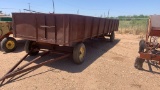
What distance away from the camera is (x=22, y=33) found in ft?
21.0

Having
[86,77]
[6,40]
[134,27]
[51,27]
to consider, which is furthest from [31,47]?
[134,27]

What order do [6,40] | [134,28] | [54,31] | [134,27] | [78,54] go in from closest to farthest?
[54,31] < [78,54] < [6,40] < [134,28] < [134,27]

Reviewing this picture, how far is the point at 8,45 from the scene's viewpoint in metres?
8.10

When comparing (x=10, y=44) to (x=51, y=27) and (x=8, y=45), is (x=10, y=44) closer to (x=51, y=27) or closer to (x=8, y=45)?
(x=8, y=45)

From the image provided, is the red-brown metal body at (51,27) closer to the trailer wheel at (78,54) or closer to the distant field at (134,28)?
the trailer wheel at (78,54)

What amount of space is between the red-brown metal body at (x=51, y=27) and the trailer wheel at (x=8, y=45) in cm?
171

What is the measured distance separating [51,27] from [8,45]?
3463 millimetres

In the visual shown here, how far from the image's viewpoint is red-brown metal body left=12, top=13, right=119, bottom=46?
18.1 feet

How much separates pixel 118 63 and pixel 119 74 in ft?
4.14

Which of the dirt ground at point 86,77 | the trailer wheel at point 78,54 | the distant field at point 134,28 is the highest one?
the distant field at point 134,28

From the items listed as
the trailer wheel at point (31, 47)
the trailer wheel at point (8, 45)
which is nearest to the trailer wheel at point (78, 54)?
Result: the trailer wheel at point (31, 47)

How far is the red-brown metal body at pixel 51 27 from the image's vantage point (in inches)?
218

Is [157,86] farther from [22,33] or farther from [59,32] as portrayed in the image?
[22,33]

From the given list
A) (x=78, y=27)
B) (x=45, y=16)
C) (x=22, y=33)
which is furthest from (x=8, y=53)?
(x=78, y=27)
